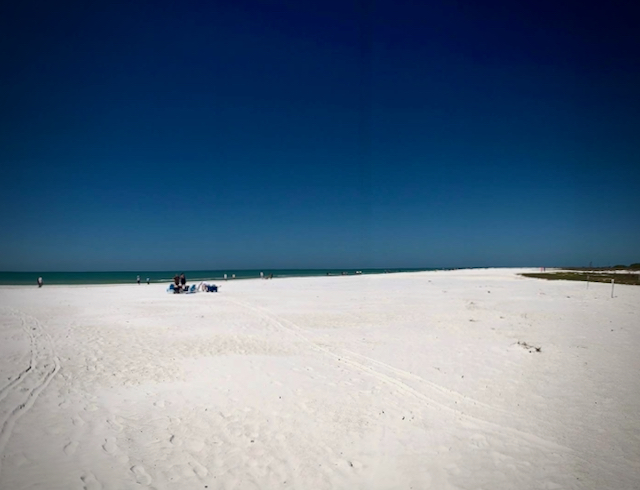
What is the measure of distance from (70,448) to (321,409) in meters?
4.04

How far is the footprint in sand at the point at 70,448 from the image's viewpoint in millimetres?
5102

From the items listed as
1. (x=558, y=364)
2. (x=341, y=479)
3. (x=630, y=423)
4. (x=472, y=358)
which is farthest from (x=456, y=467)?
(x=558, y=364)

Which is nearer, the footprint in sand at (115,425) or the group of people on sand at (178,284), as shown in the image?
the footprint in sand at (115,425)

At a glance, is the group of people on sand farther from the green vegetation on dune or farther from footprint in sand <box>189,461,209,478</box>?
the green vegetation on dune

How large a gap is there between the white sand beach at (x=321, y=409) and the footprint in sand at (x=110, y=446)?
0.10ft

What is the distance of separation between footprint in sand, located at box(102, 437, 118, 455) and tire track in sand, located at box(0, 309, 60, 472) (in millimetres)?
1255

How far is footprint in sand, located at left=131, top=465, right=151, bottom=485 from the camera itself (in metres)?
4.51

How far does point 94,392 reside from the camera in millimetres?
7340

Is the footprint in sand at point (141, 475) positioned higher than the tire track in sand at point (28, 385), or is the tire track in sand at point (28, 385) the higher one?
the tire track in sand at point (28, 385)

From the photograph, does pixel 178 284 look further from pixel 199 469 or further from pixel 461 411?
pixel 461 411

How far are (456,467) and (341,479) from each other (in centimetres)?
165

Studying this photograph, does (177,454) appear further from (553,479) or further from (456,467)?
(553,479)

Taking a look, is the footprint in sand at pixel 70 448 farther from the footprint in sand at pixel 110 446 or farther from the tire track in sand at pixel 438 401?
the tire track in sand at pixel 438 401

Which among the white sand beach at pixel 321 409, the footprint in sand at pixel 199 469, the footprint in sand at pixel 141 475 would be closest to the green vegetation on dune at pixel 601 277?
the white sand beach at pixel 321 409
